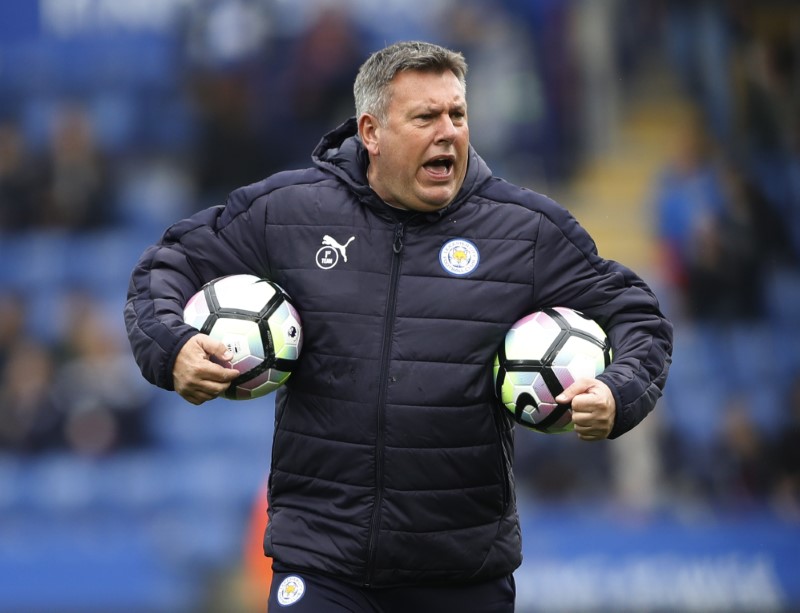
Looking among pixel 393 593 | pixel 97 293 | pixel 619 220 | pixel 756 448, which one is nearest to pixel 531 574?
pixel 756 448

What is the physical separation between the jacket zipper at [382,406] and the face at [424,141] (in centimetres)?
17

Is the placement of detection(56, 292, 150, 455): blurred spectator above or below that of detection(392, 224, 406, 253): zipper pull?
above

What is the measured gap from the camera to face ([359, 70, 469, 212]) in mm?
3906

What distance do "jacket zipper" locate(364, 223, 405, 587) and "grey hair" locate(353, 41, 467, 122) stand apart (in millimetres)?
442

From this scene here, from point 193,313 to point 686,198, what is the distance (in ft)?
24.9

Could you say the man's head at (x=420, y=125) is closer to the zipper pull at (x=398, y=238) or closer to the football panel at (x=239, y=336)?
the zipper pull at (x=398, y=238)

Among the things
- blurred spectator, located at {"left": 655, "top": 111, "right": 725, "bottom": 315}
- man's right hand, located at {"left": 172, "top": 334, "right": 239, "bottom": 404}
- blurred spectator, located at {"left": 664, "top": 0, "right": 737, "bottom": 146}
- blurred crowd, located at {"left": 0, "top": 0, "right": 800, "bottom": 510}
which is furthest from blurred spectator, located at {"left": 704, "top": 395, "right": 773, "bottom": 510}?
man's right hand, located at {"left": 172, "top": 334, "right": 239, "bottom": 404}

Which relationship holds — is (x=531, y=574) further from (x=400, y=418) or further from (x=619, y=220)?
(x=400, y=418)

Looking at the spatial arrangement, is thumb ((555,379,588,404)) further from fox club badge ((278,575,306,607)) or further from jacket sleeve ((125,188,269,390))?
jacket sleeve ((125,188,269,390))

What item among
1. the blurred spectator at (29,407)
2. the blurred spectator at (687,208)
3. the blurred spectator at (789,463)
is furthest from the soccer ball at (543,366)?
the blurred spectator at (687,208)

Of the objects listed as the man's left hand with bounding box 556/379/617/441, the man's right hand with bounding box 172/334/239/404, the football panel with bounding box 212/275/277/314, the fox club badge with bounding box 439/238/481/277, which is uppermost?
the fox club badge with bounding box 439/238/481/277

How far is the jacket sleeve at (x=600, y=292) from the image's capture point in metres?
3.91

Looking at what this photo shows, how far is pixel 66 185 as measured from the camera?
436 inches

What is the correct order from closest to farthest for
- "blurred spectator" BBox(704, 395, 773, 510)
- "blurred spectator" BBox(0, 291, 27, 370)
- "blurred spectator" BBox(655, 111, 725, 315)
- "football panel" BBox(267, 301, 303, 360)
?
1. "football panel" BBox(267, 301, 303, 360)
2. "blurred spectator" BBox(704, 395, 773, 510)
3. "blurred spectator" BBox(0, 291, 27, 370)
4. "blurred spectator" BBox(655, 111, 725, 315)
